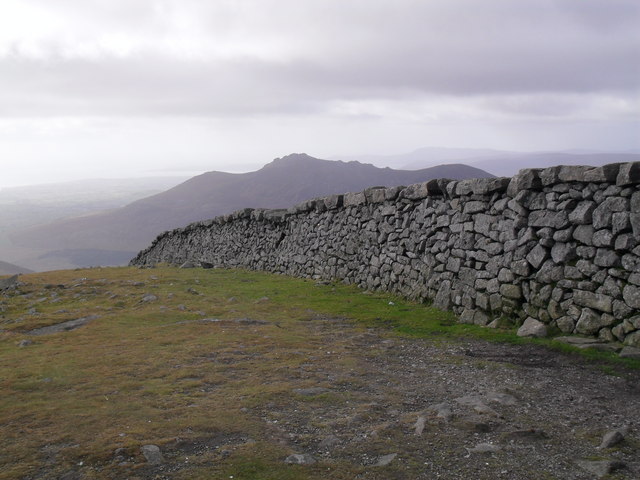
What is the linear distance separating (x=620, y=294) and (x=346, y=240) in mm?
9578

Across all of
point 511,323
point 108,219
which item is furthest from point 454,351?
point 108,219

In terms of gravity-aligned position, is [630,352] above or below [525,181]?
below

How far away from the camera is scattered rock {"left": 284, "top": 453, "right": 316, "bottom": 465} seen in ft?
15.6

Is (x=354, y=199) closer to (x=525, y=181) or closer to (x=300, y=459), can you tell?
(x=525, y=181)

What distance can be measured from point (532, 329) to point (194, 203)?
412 ft

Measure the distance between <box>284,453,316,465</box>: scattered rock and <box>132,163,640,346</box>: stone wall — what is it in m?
5.68

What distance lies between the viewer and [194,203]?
130 meters

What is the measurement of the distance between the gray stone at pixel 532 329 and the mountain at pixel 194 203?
88693mm

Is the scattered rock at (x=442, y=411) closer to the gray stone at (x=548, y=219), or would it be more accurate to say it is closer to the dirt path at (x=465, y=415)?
the dirt path at (x=465, y=415)

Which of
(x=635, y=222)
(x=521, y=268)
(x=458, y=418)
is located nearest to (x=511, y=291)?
(x=521, y=268)

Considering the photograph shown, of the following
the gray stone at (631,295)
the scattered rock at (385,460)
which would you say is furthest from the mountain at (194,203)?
the scattered rock at (385,460)

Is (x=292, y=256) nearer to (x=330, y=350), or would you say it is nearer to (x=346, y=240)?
(x=346, y=240)

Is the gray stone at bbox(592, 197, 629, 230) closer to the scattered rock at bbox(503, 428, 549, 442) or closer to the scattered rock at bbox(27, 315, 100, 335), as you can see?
the scattered rock at bbox(503, 428, 549, 442)

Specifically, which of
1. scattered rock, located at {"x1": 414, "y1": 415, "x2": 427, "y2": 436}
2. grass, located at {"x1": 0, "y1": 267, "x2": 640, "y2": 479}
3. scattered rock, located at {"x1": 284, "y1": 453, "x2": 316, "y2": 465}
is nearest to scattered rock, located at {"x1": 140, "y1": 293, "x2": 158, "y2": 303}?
grass, located at {"x1": 0, "y1": 267, "x2": 640, "y2": 479}
